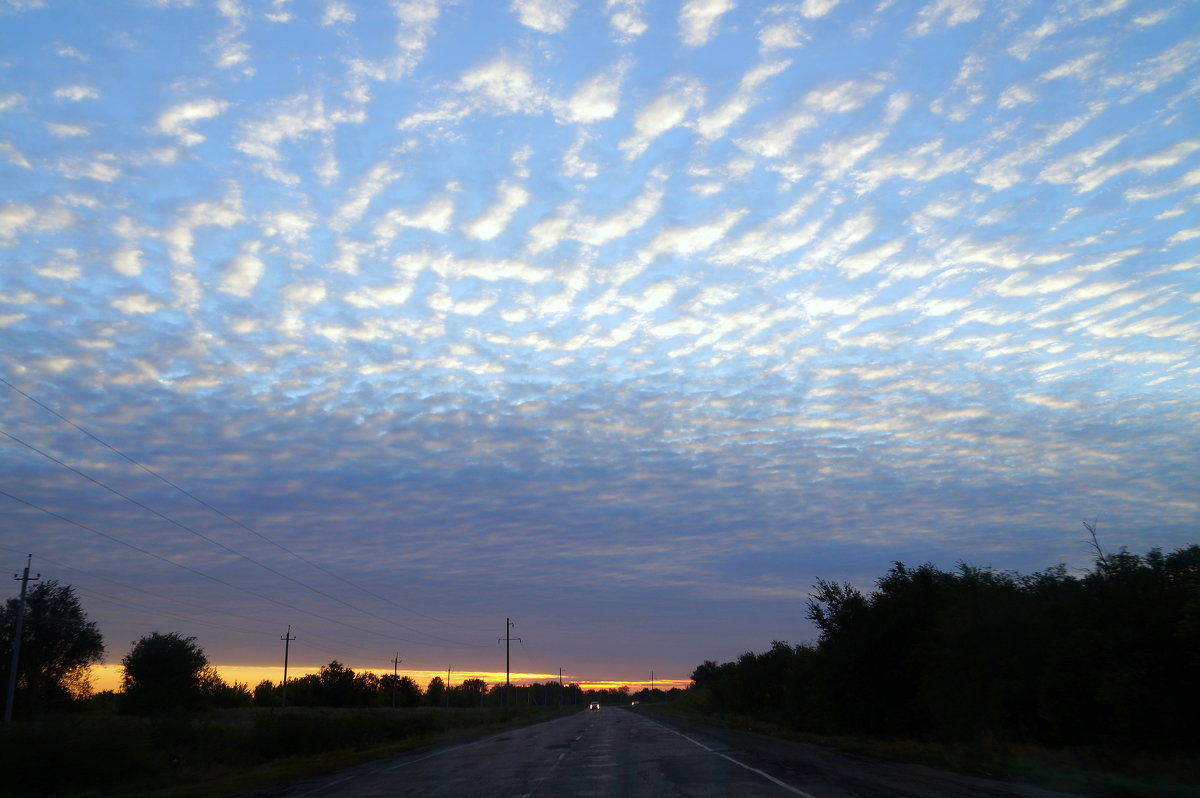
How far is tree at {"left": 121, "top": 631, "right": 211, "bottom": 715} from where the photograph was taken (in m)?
59.2

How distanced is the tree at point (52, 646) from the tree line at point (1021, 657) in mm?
51241

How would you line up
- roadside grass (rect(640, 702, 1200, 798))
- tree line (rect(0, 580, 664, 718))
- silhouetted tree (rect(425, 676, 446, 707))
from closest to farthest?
roadside grass (rect(640, 702, 1200, 798)) → tree line (rect(0, 580, 664, 718)) → silhouetted tree (rect(425, 676, 446, 707))

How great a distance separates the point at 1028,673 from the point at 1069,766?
730cm

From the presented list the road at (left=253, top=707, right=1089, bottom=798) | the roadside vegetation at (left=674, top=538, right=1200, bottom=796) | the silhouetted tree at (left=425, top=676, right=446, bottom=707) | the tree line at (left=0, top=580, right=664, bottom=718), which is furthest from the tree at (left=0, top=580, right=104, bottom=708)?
the silhouetted tree at (left=425, top=676, right=446, bottom=707)

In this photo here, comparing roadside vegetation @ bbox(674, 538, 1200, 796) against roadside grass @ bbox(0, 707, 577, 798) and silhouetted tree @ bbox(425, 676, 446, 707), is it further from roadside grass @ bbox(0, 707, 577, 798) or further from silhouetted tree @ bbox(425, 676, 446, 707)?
silhouetted tree @ bbox(425, 676, 446, 707)

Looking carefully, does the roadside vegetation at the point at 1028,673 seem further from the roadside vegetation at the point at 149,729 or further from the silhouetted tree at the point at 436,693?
the silhouetted tree at the point at 436,693

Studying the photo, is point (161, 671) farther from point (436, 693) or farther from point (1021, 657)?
point (436, 693)

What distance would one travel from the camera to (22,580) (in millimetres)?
49875

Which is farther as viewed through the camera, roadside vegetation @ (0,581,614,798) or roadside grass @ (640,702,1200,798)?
roadside vegetation @ (0,581,614,798)

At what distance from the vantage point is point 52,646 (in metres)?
61.1

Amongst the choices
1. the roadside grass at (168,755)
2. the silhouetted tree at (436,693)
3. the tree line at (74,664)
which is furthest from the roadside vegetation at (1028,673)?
the silhouetted tree at (436,693)

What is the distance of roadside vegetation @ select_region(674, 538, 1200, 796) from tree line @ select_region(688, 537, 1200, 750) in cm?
5

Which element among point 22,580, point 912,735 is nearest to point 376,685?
point 22,580

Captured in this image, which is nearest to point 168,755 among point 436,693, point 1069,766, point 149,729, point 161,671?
point 149,729
